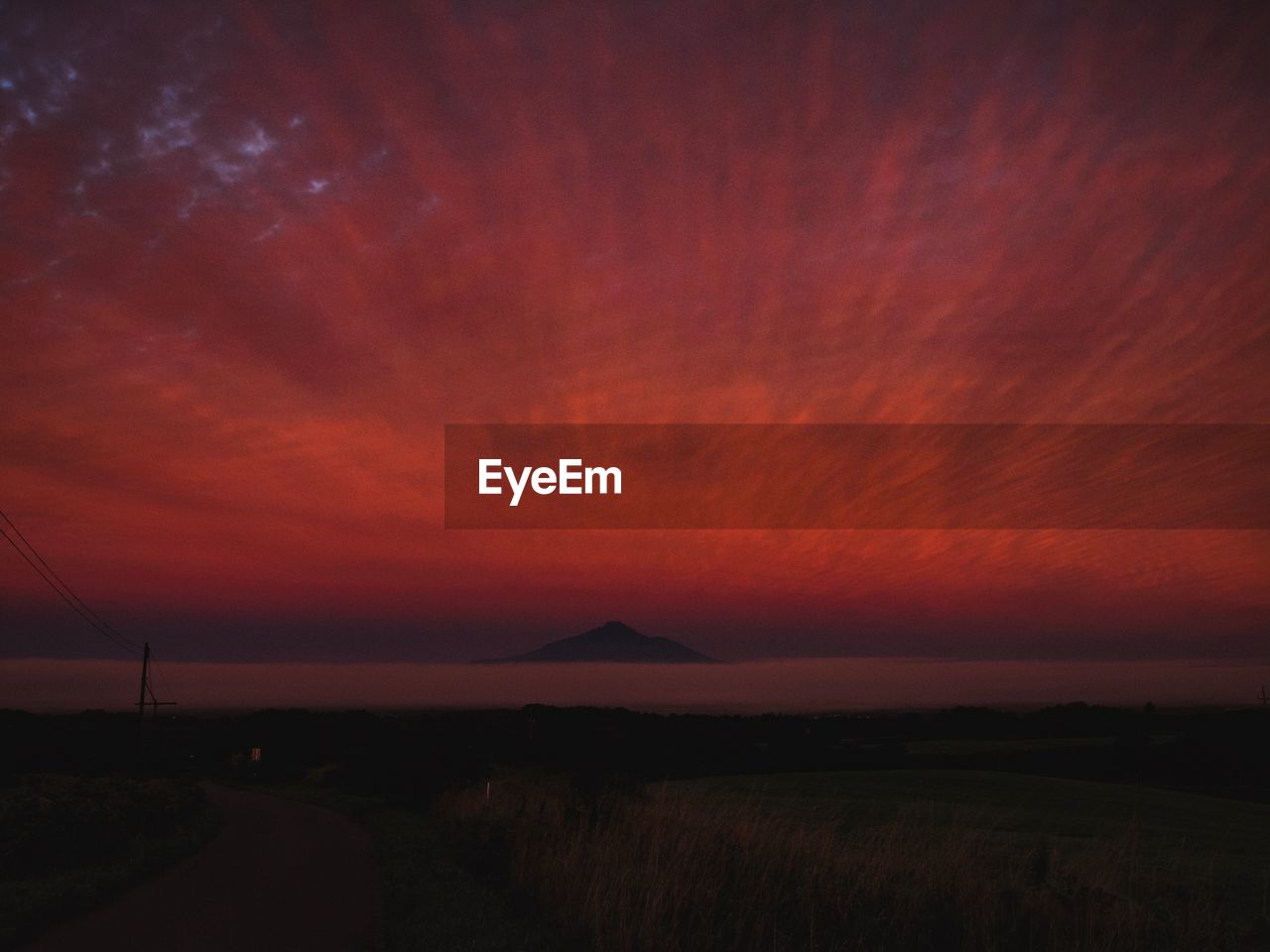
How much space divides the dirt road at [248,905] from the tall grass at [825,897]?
2.46 metres

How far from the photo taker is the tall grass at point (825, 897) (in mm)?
9477

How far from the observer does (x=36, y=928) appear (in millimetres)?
11406

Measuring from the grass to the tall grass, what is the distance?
236 inches

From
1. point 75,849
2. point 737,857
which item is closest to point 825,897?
point 737,857

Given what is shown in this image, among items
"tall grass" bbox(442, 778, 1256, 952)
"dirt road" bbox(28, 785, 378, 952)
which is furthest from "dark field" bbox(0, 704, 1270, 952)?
"dirt road" bbox(28, 785, 378, 952)

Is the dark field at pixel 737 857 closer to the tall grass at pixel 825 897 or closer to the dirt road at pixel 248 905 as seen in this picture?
the tall grass at pixel 825 897

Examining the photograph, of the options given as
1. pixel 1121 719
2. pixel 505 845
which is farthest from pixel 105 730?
pixel 1121 719

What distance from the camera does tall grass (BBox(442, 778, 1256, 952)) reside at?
9.48m

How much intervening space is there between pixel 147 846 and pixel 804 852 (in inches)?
571

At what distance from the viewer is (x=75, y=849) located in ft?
58.3

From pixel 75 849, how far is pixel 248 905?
671 cm

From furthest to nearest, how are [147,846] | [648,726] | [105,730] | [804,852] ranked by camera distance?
[648,726] → [105,730] → [147,846] → [804,852]

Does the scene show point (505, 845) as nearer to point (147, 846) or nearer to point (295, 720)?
point (147, 846)

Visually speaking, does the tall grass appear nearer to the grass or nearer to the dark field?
the dark field
